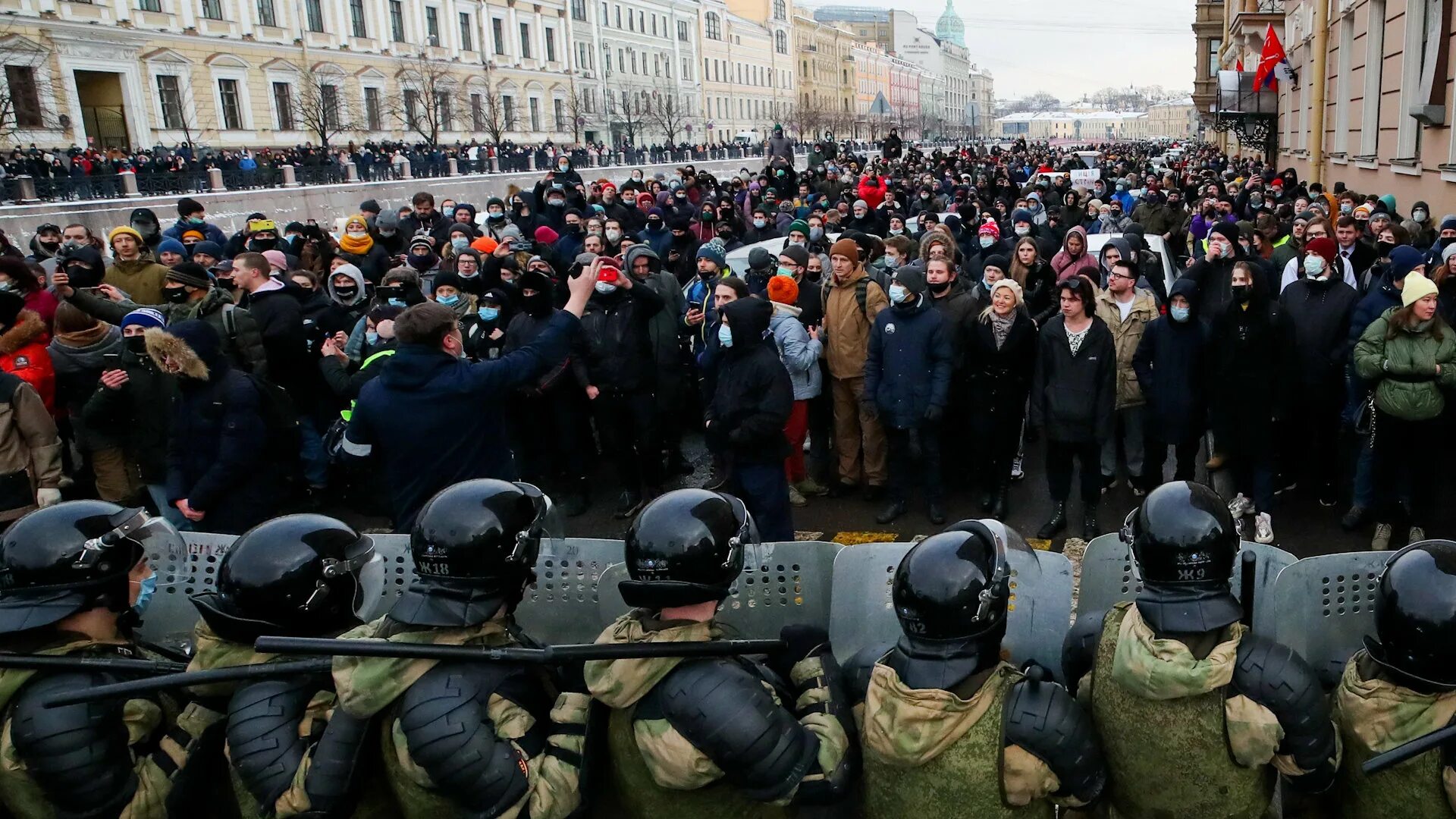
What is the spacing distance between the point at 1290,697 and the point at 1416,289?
13.2ft

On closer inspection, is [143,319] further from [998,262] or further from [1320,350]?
[1320,350]

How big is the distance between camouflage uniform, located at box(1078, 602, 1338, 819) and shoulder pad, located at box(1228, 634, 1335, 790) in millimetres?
21

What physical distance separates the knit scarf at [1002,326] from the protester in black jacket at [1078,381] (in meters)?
0.22

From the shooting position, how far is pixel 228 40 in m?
43.9

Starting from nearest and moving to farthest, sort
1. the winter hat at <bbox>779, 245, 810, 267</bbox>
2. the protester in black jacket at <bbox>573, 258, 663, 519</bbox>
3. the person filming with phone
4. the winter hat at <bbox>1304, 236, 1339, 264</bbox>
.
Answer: the person filming with phone, the winter hat at <bbox>1304, 236, 1339, 264</bbox>, the protester in black jacket at <bbox>573, 258, 663, 519</bbox>, the winter hat at <bbox>779, 245, 810, 267</bbox>

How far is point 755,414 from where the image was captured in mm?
5559

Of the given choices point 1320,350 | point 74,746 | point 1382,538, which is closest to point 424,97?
point 1320,350

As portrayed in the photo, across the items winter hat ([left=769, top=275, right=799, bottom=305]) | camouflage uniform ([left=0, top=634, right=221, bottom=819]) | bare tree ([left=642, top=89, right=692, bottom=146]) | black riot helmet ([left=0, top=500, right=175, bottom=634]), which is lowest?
camouflage uniform ([left=0, top=634, right=221, bottom=819])

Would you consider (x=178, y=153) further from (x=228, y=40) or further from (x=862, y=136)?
(x=862, y=136)

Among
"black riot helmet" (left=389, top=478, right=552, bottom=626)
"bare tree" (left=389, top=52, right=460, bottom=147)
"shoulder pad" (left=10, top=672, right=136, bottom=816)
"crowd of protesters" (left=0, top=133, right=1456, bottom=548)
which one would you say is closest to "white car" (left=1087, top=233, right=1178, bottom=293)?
"crowd of protesters" (left=0, top=133, right=1456, bottom=548)

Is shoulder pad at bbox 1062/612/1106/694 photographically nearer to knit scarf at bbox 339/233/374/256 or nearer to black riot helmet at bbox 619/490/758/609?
black riot helmet at bbox 619/490/758/609

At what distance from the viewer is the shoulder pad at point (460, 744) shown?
225 cm

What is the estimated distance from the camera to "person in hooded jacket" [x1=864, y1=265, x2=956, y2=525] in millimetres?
6273

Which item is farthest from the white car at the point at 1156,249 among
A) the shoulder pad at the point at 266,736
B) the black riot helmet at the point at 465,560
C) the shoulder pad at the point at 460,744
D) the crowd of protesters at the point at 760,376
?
the shoulder pad at the point at 266,736
